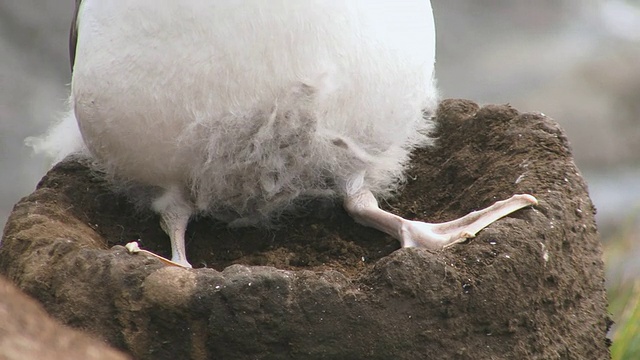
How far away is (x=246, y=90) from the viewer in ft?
Result: 10.9

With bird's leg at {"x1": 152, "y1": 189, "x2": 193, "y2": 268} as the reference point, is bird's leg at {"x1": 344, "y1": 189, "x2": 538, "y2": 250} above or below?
above

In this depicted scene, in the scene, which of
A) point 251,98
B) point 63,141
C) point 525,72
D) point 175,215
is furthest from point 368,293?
point 525,72

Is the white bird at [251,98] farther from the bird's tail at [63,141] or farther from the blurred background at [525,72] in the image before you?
the blurred background at [525,72]

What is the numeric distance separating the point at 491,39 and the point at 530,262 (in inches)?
210

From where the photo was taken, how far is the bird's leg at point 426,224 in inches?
130

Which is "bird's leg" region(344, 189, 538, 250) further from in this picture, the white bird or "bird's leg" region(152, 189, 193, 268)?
"bird's leg" region(152, 189, 193, 268)

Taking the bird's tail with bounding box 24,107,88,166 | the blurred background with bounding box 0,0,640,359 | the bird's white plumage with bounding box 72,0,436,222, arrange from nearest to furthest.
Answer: the bird's white plumage with bounding box 72,0,436,222 → the bird's tail with bounding box 24,107,88,166 → the blurred background with bounding box 0,0,640,359

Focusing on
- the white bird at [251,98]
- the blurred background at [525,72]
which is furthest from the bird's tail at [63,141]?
the blurred background at [525,72]

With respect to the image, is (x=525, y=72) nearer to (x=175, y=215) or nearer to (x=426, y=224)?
(x=426, y=224)

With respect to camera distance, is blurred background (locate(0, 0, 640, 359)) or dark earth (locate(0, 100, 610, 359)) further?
blurred background (locate(0, 0, 640, 359))

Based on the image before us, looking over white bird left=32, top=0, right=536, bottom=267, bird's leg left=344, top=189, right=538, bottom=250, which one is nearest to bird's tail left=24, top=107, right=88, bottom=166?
white bird left=32, top=0, right=536, bottom=267

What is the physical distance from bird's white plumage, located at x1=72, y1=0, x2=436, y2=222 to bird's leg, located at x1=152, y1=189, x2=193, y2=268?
45 mm

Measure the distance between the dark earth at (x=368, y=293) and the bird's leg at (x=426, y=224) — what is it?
0.06 m

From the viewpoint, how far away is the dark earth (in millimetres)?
2988
